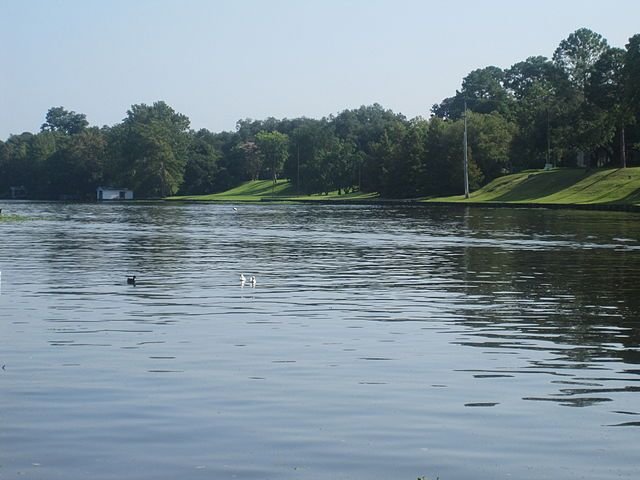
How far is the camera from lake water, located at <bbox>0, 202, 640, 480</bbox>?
490 inches

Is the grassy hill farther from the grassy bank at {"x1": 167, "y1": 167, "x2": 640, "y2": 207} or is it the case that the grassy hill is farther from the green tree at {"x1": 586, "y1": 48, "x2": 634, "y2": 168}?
the green tree at {"x1": 586, "y1": 48, "x2": 634, "y2": 168}

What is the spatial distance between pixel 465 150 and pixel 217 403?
138 meters

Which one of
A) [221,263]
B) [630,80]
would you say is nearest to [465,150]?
[630,80]

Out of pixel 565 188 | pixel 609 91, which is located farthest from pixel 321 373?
pixel 609 91

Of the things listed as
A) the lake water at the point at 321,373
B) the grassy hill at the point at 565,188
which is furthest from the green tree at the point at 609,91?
the lake water at the point at 321,373

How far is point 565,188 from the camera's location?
132500 millimetres

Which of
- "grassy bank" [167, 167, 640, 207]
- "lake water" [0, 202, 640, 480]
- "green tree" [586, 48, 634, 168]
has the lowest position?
"lake water" [0, 202, 640, 480]

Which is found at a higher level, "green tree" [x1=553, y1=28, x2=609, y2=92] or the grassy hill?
"green tree" [x1=553, y1=28, x2=609, y2=92]

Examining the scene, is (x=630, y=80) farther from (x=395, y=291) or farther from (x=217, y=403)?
(x=217, y=403)

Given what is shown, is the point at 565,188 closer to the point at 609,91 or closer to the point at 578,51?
the point at 609,91

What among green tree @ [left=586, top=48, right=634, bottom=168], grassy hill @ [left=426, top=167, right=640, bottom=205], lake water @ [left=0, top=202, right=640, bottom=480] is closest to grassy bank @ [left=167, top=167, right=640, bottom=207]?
grassy hill @ [left=426, top=167, right=640, bottom=205]

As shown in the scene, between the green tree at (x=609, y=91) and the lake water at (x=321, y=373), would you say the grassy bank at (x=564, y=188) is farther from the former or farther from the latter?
the lake water at (x=321, y=373)

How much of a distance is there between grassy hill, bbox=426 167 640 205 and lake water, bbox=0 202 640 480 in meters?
80.2

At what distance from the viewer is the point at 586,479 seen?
458 inches
